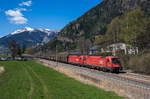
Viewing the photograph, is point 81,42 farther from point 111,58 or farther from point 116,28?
point 111,58

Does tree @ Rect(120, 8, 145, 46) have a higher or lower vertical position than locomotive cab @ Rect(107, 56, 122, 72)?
higher

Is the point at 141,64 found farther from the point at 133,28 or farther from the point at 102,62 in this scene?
the point at 133,28

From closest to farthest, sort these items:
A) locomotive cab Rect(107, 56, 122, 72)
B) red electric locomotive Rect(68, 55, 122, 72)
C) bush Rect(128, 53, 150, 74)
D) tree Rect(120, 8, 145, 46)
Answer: bush Rect(128, 53, 150, 74) → locomotive cab Rect(107, 56, 122, 72) → red electric locomotive Rect(68, 55, 122, 72) → tree Rect(120, 8, 145, 46)

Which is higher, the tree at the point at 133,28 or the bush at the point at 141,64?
the tree at the point at 133,28

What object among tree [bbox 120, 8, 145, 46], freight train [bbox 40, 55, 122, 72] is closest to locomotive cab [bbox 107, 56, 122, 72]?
freight train [bbox 40, 55, 122, 72]

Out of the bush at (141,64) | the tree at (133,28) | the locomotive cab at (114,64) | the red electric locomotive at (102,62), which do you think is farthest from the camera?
the tree at (133,28)

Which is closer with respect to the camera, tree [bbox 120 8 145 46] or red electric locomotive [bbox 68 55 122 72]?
red electric locomotive [bbox 68 55 122 72]

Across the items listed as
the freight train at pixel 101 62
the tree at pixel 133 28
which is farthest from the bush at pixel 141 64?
the tree at pixel 133 28

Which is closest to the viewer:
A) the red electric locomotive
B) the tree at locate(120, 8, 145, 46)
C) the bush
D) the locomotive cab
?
the bush

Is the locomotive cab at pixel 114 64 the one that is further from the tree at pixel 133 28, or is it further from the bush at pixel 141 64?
the tree at pixel 133 28

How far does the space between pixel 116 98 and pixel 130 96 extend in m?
1.95

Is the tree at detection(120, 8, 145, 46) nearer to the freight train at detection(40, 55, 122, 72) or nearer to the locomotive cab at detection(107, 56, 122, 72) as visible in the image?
the freight train at detection(40, 55, 122, 72)

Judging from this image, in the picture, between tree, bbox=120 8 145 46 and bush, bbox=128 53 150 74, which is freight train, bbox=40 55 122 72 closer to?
bush, bbox=128 53 150 74

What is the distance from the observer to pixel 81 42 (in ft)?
392
